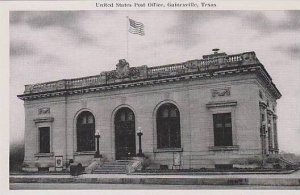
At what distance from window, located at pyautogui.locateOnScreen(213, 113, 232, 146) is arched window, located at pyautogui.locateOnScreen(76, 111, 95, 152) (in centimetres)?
561

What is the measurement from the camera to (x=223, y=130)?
19.2 metres

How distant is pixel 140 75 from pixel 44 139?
5.28 metres

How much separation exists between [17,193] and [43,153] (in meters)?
8.59

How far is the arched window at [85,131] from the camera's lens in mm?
21812

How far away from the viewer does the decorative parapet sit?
18.7 meters

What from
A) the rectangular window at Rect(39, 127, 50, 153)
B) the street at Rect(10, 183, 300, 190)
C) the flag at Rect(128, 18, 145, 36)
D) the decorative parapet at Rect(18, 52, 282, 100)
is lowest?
the street at Rect(10, 183, 300, 190)

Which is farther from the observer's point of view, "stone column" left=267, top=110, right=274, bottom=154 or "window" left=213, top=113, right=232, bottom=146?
"stone column" left=267, top=110, right=274, bottom=154

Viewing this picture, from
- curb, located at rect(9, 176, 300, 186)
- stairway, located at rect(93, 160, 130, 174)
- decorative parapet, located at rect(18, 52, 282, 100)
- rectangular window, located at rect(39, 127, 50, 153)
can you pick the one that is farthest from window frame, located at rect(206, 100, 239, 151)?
rectangular window, located at rect(39, 127, 50, 153)

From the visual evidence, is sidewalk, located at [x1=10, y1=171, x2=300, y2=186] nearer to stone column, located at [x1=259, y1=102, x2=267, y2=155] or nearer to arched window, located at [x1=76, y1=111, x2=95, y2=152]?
stone column, located at [x1=259, y1=102, x2=267, y2=155]

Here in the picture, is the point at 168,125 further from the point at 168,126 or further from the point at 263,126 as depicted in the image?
the point at 263,126

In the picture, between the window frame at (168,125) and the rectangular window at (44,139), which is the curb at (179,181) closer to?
the window frame at (168,125)

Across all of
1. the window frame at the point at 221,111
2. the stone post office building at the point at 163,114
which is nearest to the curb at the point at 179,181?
the stone post office building at the point at 163,114

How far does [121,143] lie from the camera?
2164 cm

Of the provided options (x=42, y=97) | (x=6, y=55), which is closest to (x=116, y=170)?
(x=42, y=97)
